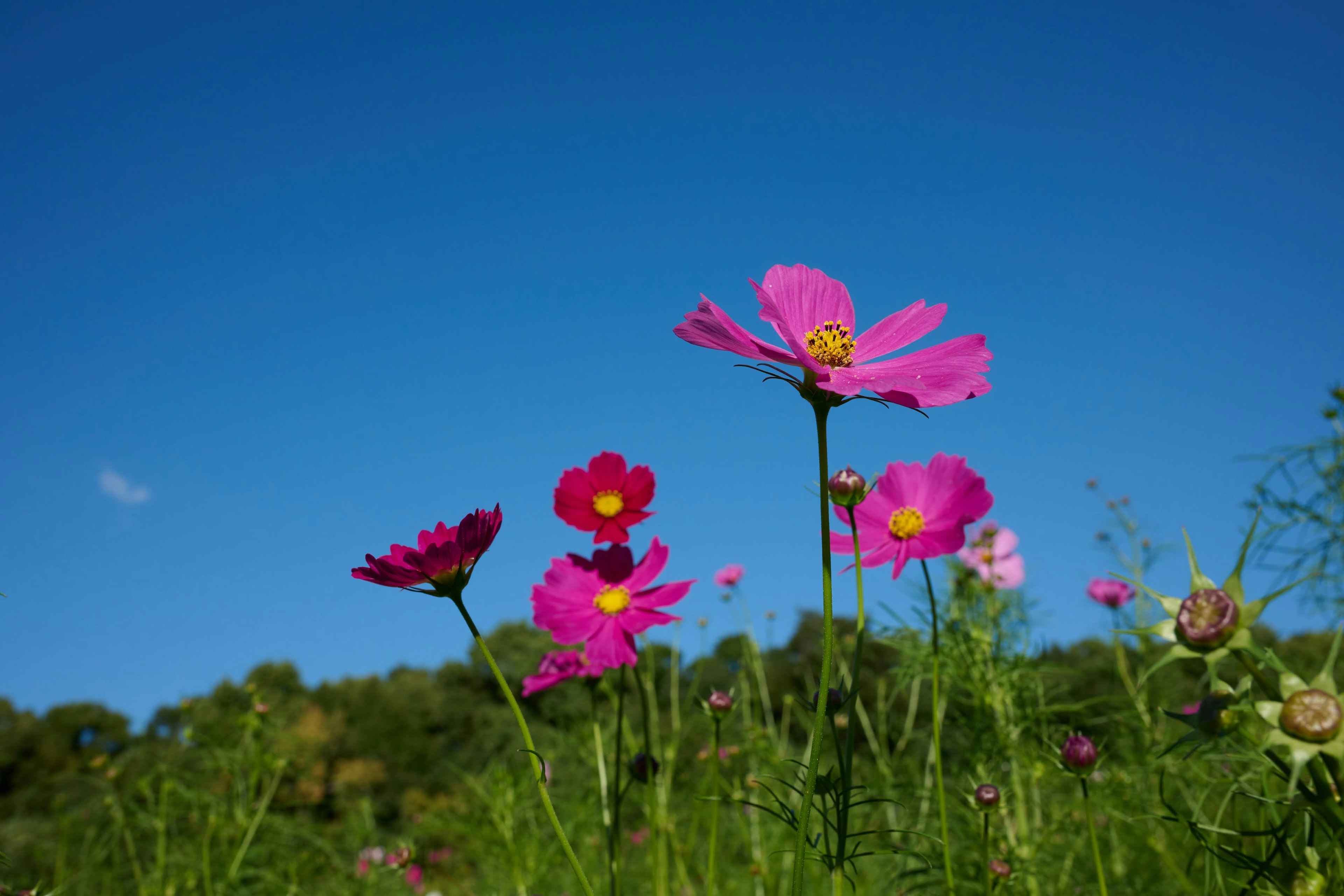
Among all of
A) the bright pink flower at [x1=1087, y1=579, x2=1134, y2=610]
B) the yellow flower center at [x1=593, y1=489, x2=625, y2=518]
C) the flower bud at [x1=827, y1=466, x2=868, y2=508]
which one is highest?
the bright pink flower at [x1=1087, y1=579, x2=1134, y2=610]

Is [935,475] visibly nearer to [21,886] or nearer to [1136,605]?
[21,886]

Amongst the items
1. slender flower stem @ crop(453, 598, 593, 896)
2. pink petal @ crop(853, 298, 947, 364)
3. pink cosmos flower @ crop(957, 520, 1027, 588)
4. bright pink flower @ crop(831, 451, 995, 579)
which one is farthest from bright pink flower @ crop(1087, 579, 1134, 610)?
slender flower stem @ crop(453, 598, 593, 896)

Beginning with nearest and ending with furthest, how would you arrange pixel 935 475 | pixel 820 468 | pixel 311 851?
pixel 820 468 < pixel 935 475 < pixel 311 851

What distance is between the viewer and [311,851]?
10.4 ft

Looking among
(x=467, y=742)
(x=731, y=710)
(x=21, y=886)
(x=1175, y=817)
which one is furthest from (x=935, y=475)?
(x=467, y=742)

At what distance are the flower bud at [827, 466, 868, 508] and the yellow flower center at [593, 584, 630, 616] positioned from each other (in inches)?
18.7

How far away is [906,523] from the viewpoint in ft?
4.02

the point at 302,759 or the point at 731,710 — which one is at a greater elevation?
the point at 302,759

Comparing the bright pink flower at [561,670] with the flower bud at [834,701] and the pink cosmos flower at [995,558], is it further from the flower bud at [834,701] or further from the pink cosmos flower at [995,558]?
the pink cosmos flower at [995,558]

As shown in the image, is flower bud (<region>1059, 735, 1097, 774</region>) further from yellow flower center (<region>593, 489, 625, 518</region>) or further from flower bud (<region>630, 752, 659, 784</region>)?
yellow flower center (<region>593, 489, 625, 518</region>)

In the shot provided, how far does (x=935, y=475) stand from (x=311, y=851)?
3012mm

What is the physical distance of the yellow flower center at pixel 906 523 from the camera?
1.21 metres

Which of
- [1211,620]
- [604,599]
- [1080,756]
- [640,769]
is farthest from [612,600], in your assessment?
[1211,620]

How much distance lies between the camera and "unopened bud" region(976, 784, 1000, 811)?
3.43ft
